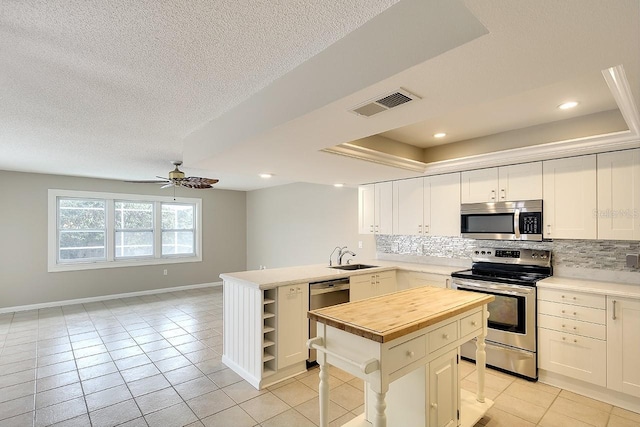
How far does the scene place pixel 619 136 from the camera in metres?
2.74

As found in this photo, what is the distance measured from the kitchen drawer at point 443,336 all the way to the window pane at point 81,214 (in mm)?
6947

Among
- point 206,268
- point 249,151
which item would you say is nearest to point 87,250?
point 206,268

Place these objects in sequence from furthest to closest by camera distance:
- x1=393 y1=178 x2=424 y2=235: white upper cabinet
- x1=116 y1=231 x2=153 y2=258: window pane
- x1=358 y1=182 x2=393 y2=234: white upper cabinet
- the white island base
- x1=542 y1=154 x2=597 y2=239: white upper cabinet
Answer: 1. x1=116 y1=231 x2=153 y2=258: window pane
2. x1=358 y1=182 x2=393 y2=234: white upper cabinet
3. x1=393 y1=178 x2=424 y2=235: white upper cabinet
4. x1=542 y1=154 x2=597 y2=239: white upper cabinet
5. the white island base

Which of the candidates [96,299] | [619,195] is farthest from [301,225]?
[619,195]

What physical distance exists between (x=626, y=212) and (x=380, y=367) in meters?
2.78

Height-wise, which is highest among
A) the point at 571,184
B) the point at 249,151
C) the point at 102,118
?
the point at 102,118

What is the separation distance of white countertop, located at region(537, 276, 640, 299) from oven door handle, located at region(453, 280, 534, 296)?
154mm

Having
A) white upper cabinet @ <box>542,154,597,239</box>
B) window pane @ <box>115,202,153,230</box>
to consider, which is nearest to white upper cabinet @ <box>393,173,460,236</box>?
white upper cabinet @ <box>542,154,597,239</box>

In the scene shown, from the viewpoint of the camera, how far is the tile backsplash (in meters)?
3.12

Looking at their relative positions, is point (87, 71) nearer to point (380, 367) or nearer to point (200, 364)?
point (380, 367)

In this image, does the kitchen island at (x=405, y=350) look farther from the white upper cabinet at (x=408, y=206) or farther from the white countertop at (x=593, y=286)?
the white upper cabinet at (x=408, y=206)

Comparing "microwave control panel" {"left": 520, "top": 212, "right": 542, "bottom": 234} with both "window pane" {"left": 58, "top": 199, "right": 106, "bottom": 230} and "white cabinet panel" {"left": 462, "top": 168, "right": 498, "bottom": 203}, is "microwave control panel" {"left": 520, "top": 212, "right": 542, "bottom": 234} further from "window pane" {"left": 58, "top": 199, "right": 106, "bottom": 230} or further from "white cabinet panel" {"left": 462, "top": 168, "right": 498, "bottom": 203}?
"window pane" {"left": 58, "top": 199, "right": 106, "bottom": 230}

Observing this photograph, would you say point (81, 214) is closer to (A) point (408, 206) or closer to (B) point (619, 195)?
(A) point (408, 206)

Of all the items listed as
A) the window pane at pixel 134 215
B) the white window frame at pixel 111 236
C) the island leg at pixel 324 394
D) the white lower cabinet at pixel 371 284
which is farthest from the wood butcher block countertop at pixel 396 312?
the window pane at pixel 134 215
